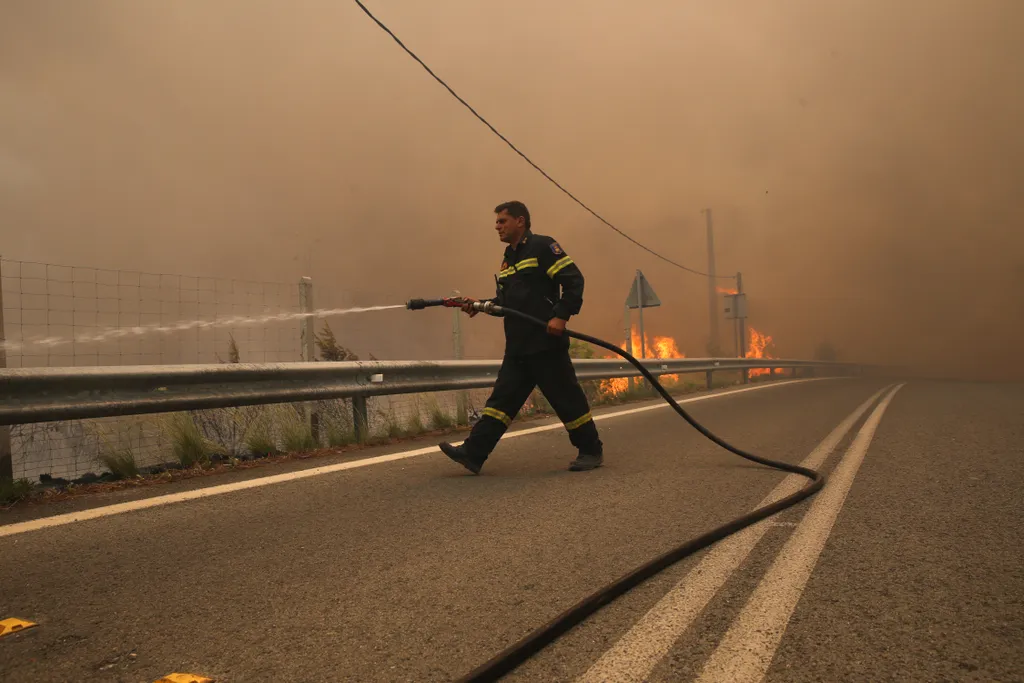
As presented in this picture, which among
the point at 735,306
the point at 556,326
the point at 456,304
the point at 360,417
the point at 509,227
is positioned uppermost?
the point at 735,306

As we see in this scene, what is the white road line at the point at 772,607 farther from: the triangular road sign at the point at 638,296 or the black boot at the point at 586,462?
the triangular road sign at the point at 638,296

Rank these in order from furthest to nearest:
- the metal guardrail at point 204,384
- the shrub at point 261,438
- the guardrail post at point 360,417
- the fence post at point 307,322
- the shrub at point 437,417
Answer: the shrub at point 437,417, the fence post at point 307,322, the guardrail post at point 360,417, the shrub at point 261,438, the metal guardrail at point 204,384

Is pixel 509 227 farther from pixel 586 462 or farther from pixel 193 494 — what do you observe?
pixel 193 494

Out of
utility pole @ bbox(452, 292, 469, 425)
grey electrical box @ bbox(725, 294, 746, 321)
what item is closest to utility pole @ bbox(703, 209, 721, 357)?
grey electrical box @ bbox(725, 294, 746, 321)

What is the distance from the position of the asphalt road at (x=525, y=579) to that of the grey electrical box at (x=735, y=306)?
2908 centimetres

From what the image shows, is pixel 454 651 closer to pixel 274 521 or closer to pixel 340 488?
pixel 274 521

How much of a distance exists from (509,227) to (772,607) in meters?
3.45

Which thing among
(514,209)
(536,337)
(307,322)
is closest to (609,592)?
(536,337)

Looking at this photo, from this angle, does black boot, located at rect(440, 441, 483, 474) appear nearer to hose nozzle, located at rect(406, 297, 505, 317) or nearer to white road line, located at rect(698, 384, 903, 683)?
hose nozzle, located at rect(406, 297, 505, 317)

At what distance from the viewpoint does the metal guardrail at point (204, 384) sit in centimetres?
443

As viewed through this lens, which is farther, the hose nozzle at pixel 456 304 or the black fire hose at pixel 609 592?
the hose nozzle at pixel 456 304

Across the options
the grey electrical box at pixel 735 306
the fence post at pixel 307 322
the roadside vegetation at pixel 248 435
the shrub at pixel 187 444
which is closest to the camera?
the roadside vegetation at pixel 248 435

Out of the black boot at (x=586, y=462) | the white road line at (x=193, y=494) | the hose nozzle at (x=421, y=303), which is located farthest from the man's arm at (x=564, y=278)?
the white road line at (x=193, y=494)

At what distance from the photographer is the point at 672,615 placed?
2340 mm
